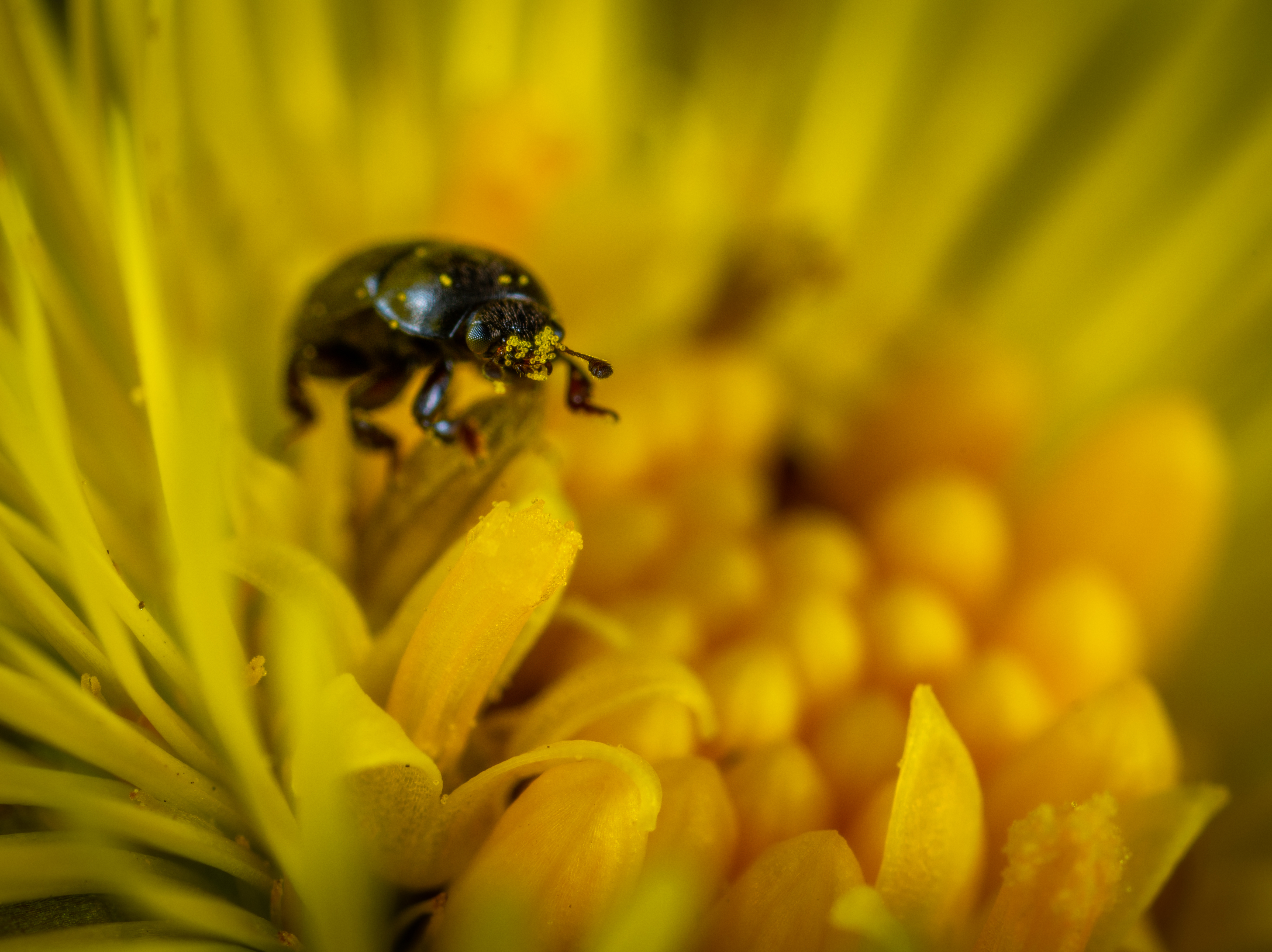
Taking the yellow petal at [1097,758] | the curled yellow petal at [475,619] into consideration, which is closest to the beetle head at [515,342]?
the curled yellow petal at [475,619]

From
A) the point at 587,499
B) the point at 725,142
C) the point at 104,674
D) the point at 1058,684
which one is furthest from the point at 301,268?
the point at 1058,684

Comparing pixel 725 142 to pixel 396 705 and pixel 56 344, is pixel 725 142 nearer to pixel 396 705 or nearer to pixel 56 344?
pixel 56 344

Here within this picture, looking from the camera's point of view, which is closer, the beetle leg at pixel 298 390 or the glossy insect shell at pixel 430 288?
the glossy insect shell at pixel 430 288

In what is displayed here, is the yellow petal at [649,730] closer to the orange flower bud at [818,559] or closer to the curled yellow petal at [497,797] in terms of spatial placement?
the curled yellow petal at [497,797]

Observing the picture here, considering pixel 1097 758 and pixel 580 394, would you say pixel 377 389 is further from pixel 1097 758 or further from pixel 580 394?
pixel 1097 758

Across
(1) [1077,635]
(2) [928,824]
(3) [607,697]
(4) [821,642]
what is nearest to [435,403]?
(3) [607,697]

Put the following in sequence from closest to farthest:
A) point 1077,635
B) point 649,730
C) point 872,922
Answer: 1. point 872,922
2. point 649,730
3. point 1077,635
